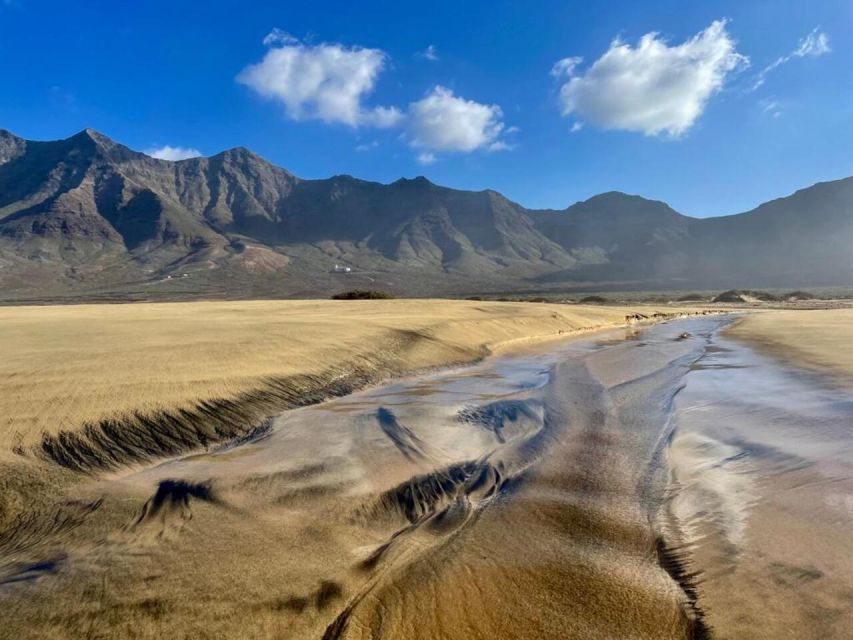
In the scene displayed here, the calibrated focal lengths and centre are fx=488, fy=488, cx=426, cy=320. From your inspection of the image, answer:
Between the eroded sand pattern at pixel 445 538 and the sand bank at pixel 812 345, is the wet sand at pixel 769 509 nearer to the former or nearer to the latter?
the eroded sand pattern at pixel 445 538

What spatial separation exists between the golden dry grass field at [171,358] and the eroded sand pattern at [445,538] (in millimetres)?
1734

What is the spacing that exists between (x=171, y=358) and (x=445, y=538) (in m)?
8.31

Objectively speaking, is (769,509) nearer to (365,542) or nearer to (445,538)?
(445,538)

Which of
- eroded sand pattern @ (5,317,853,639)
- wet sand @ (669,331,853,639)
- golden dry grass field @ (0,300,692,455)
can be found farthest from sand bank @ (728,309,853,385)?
golden dry grass field @ (0,300,692,455)

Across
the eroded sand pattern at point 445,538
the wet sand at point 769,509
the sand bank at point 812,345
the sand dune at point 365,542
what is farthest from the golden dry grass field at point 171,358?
the sand bank at point 812,345

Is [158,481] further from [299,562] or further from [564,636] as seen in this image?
[564,636]

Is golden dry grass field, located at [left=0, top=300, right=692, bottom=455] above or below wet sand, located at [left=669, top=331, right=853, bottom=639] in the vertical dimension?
above

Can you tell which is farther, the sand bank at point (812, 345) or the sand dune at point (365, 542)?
the sand bank at point (812, 345)

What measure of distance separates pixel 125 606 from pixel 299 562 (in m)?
1.30

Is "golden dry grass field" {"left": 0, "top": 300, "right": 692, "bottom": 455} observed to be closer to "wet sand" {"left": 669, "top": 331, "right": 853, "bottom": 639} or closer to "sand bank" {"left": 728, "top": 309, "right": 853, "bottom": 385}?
"wet sand" {"left": 669, "top": 331, "right": 853, "bottom": 639}

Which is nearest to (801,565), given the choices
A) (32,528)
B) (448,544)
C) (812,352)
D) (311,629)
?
(448,544)

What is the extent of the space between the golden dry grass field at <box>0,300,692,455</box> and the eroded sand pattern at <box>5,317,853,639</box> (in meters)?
1.73

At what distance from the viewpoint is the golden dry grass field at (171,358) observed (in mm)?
7441

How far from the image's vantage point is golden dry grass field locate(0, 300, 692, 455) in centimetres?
744
